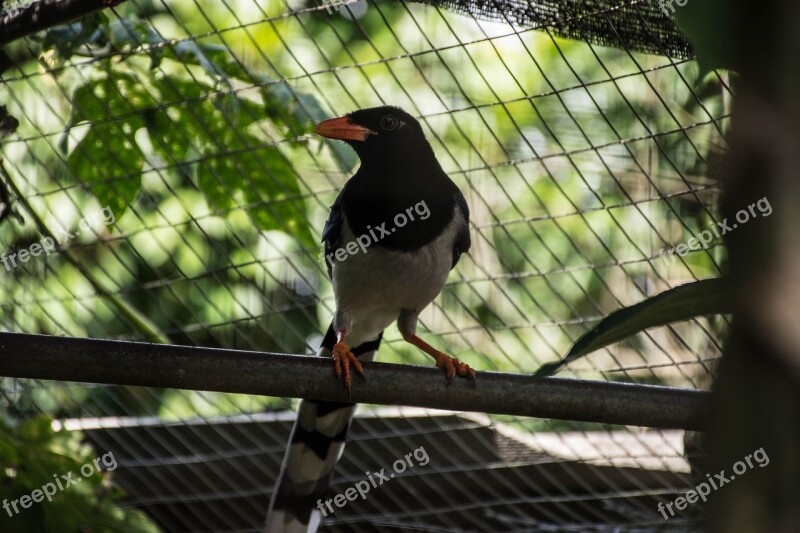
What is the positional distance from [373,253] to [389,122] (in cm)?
46

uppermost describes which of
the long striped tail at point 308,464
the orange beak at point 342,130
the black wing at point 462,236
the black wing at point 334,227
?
the orange beak at point 342,130

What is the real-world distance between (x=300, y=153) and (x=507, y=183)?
1.08 meters

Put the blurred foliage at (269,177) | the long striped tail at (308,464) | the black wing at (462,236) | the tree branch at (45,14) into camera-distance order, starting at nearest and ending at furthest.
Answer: the tree branch at (45,14), the long striped tail at (308,464), the blurred foliage at (269,177), the black wing at (462,236)

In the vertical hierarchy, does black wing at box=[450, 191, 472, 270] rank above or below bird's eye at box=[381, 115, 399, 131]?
below

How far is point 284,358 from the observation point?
1689mm

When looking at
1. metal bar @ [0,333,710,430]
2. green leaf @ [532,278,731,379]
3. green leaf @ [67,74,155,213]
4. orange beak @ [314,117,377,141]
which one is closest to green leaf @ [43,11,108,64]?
green leaf @ [67,74,155,213]

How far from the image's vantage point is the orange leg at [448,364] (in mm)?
1747

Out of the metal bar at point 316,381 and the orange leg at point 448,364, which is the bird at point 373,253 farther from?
the metal bar at point 316,381

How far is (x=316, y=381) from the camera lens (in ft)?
5.68

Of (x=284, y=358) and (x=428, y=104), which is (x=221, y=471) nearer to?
(x=284, y=358)

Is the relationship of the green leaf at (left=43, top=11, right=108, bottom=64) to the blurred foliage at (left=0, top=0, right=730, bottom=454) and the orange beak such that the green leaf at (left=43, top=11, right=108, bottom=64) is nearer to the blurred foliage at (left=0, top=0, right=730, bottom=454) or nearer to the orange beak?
the blurred foliage at (left=0, top=0, right=730, bottom=454)

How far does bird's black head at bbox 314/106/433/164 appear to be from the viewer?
2.77 meters

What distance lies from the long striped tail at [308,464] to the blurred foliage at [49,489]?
0.37m

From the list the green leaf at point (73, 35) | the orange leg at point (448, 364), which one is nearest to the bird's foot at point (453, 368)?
the orange leg at point (448, 364)
